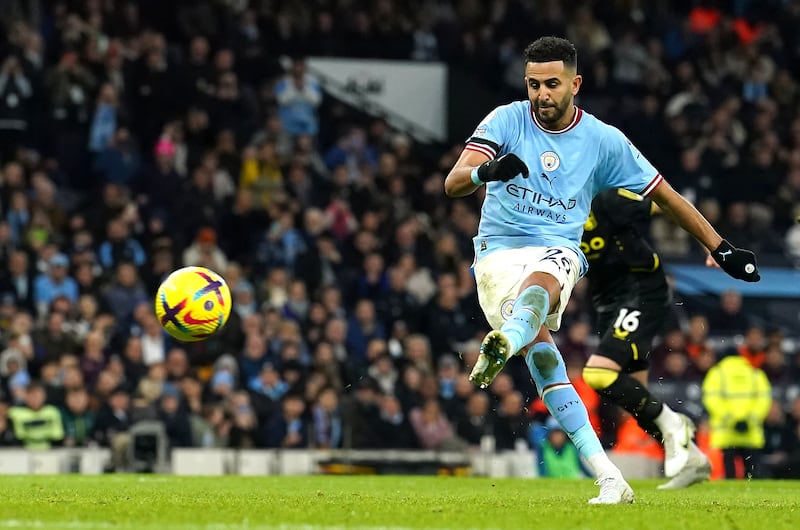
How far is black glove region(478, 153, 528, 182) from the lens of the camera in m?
7.95

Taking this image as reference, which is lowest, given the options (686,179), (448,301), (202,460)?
(202,460)

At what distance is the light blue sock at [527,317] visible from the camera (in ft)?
26.0

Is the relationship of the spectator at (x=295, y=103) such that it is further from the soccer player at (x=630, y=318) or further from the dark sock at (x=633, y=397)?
the dark sock at (x=633, y=397)

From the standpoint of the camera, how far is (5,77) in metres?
19.3

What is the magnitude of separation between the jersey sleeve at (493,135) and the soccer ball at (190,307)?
2585 mm

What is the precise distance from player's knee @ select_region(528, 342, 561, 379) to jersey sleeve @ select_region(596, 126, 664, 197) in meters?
1.06

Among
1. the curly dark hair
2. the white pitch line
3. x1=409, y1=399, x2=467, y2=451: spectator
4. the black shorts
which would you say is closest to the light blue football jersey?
the curly dark hair

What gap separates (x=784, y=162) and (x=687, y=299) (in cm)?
378

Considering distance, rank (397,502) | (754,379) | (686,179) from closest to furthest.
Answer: (397,502)
(754,379)
(686,179)

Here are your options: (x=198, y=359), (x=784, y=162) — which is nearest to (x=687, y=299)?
(x=784, y=162)

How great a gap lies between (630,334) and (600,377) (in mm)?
495

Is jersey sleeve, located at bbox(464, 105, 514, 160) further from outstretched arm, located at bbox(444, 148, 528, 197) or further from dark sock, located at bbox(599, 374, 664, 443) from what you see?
dark sock, located at bbox(599, 374, 664, 443)

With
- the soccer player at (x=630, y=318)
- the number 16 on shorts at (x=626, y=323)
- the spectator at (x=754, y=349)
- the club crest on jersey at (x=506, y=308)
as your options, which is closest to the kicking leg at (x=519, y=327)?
the club crest on jersey at (x=506, y=308)

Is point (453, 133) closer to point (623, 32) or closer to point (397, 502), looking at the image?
point (623, 32)
